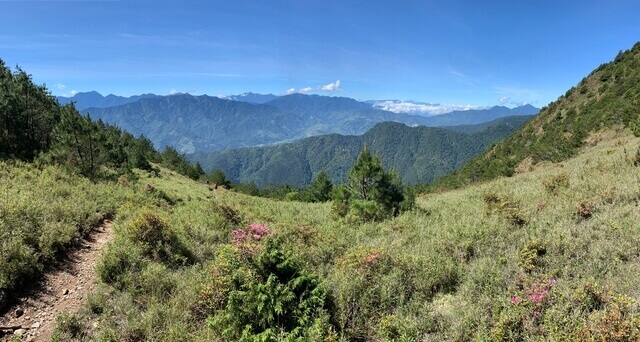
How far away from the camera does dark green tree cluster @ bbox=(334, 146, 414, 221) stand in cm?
1501

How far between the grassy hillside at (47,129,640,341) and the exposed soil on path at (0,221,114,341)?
491 mm

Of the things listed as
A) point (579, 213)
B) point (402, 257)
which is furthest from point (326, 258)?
point (579, 213)

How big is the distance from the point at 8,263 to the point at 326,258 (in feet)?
24.2

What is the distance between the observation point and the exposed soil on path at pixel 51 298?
6.27m

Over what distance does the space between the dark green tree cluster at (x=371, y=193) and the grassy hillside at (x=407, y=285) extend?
15.8 ft

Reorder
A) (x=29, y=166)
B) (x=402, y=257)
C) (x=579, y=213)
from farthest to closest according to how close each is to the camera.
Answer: (x=29, y=166) → (x=579, y=213) → (x=402, y=257)

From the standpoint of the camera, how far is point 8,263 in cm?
698

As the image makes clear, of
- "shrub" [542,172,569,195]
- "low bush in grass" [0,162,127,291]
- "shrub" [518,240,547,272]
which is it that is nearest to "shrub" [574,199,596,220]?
"shrub" [518,240,547,272]

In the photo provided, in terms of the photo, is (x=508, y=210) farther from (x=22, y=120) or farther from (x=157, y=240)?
(x=22, y=120)

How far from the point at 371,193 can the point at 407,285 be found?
10.2m

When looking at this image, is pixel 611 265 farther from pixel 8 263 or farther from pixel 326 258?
pixel 8 263

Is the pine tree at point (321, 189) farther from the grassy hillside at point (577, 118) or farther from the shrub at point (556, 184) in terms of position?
the shrub at point (556, 184)

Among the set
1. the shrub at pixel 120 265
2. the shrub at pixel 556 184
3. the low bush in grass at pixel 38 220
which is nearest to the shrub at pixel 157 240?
the shrub at pixel 120 265

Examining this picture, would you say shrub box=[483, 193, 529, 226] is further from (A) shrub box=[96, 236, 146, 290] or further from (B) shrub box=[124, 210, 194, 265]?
(A) shrub box=[96, 236, 146, 290]
